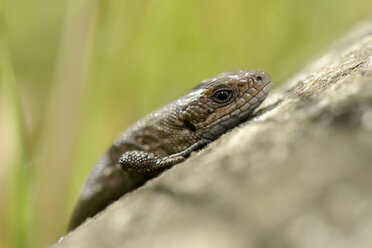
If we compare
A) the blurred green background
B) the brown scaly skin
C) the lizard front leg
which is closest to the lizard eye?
the brown scaly skin

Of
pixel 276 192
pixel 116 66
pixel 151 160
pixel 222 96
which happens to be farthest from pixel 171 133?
pixel 276 192

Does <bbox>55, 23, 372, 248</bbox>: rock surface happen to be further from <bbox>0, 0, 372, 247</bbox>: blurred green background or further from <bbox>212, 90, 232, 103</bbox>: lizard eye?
<bbox>0, 0, 372, 247</bbox>: blurred green background

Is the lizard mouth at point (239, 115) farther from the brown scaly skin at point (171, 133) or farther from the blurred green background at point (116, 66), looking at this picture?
the blurred green background at point (116, 66)

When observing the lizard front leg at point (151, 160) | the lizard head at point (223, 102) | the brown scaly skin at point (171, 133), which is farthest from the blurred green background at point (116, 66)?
the lizard head at point (223, 102)

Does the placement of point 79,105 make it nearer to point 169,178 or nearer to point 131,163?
point 131,163

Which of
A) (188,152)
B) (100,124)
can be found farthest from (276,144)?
(100,124)

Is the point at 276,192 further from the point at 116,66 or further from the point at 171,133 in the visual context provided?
the point at 116,66
